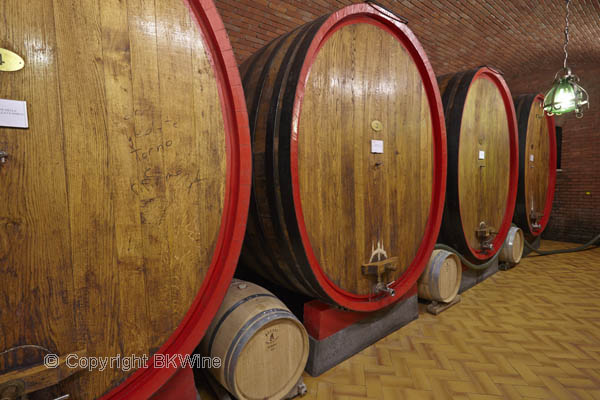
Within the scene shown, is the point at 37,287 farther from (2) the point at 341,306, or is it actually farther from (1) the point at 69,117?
(2) the point at 341,306

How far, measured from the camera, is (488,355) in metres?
2.10

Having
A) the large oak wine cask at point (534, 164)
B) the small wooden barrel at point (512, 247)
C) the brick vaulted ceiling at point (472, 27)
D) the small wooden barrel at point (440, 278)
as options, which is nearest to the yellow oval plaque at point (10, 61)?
the brick vaulted ceiling at point (472, 27)

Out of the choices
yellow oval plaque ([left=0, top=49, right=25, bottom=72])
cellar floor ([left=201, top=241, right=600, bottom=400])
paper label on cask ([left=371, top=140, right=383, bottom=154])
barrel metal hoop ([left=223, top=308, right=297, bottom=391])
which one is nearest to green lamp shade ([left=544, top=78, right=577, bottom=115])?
cellar floor ([left=201, top=241, right=600, bottom=400])

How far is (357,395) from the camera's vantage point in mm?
1718

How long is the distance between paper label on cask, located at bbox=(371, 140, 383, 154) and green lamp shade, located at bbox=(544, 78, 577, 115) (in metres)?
3.07

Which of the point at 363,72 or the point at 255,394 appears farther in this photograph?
the point at 363,72

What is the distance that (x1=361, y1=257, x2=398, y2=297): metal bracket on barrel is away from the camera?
1947mm

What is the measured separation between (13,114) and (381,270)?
6.21ft

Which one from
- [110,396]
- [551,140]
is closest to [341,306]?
[110,396]

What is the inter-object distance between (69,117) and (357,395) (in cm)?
190

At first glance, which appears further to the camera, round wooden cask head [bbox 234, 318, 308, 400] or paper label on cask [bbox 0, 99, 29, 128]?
round wooden cask head [bbox 234, 318, 308, 400]

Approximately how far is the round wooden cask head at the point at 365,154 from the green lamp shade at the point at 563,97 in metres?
2.38

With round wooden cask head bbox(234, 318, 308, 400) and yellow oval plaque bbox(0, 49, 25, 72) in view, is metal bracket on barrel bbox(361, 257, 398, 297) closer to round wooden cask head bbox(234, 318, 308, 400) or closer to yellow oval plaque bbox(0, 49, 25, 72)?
round wooden cask head bbox(234, 318, 308, 400)

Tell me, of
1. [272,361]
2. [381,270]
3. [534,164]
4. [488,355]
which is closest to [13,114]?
[272,361]
